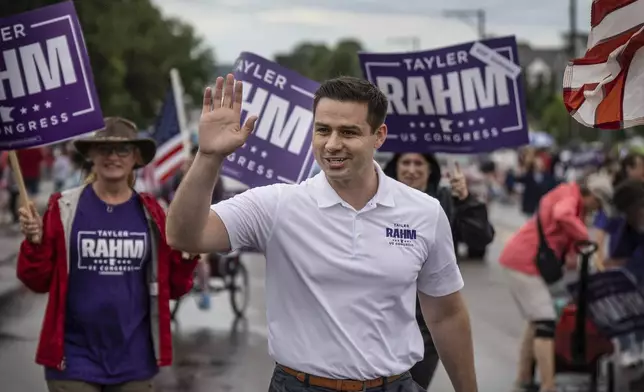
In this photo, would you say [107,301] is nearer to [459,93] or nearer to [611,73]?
[611,73]

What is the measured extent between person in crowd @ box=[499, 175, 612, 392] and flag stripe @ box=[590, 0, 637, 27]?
12.2 ft

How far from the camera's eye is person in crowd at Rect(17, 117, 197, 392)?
5.60 metres

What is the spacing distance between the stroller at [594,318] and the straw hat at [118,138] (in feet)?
12.1

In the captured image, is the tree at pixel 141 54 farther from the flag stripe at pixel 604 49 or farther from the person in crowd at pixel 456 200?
the flag stripe at pixel 604 49

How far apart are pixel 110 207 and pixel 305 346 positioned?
2.10 metres

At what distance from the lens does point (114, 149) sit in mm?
6090

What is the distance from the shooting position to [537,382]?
384 inches

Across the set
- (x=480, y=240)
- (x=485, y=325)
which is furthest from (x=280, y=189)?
(x=485, y=325)

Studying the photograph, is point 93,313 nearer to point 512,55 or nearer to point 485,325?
point 512,55

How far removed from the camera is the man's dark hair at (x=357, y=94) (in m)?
4.06

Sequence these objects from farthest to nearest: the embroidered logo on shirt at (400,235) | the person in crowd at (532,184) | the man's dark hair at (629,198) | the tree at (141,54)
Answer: the tree at (141,54), the person in crowd at (532,184), the man's dark hair at (629,198), the embroidered logo on shirt at (400,235)

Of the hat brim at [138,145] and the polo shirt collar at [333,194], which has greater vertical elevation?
the polo shirt collar at [333,194]

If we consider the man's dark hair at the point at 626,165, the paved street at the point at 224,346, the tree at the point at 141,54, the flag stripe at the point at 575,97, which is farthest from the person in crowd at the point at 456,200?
the tree at the point at 141,54

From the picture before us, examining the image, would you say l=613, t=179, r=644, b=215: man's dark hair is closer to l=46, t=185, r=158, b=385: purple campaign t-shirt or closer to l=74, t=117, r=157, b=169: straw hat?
l=74, t=117, r=157, b=169: straw hat
